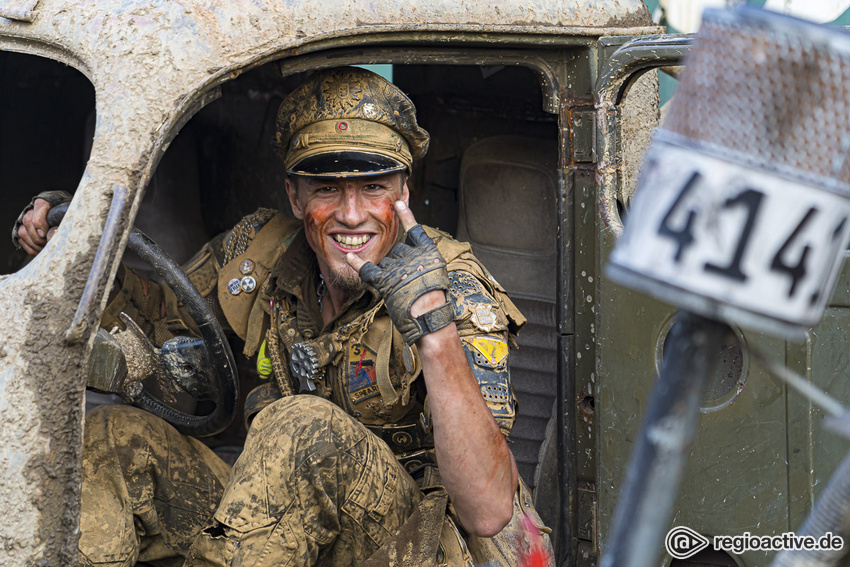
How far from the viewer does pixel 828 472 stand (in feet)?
7.26

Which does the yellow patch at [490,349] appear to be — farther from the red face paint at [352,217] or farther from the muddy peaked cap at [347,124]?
the muddy peaked cap at [347,124]

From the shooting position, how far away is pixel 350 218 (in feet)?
8.46

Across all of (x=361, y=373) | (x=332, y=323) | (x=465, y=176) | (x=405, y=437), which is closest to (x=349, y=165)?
(x=332, y=323)

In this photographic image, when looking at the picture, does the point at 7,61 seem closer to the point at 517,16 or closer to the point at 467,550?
the point at 517,16

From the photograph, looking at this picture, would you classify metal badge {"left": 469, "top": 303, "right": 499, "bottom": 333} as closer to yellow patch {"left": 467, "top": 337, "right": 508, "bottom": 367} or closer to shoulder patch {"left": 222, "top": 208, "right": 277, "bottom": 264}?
yellow patch {"left": 467, "top": 337, "right": 508, "bottom": 367}

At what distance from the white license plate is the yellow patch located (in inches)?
50.0

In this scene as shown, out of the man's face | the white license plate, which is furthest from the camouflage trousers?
the white license plate

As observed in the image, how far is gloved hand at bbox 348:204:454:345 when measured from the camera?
6.68ft

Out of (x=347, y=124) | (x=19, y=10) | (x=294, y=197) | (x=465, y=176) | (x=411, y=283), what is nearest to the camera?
(x=411, y=283)

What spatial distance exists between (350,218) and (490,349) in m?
0.54

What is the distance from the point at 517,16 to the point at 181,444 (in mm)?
1487

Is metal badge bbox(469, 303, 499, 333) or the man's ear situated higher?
the man's ear

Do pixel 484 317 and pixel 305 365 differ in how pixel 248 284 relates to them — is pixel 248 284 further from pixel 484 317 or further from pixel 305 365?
pixel 484 317

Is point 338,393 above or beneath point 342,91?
beneath
